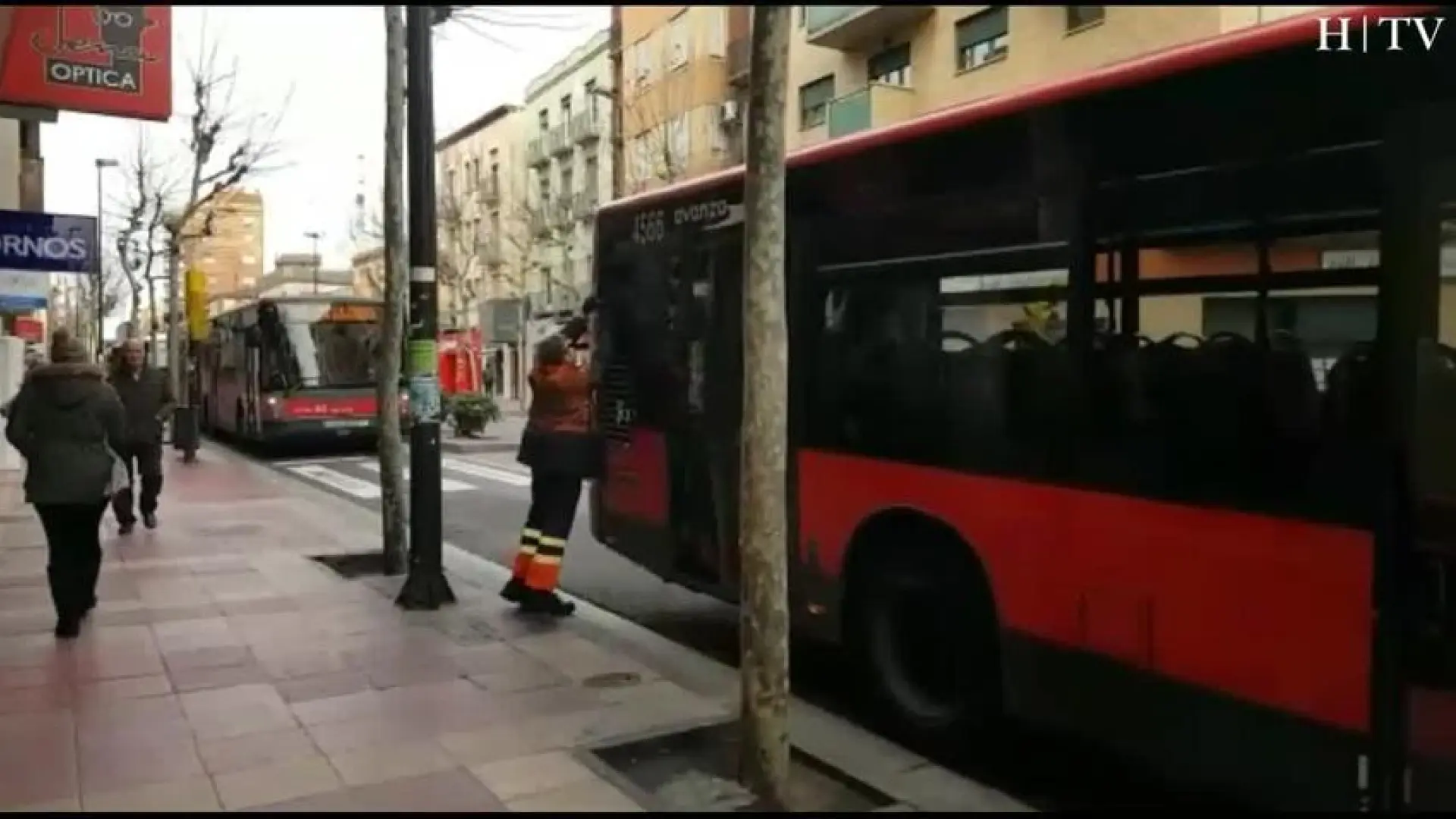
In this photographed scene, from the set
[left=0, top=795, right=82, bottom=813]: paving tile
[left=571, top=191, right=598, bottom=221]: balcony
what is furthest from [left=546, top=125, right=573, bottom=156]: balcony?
[left=0, top=795, right=82, bottom=813]: paving tile

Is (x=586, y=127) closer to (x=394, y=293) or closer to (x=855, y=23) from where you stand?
(x=855, y=23)

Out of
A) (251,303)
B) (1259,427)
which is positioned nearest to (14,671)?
(1259,427)

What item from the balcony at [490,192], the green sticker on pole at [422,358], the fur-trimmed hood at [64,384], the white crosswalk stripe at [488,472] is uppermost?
the balcony at [490,192]

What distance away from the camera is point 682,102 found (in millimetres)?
37000

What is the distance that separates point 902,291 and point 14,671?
4989mm

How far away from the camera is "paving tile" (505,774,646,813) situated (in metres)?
4.34

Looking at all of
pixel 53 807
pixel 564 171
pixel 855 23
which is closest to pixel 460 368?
pixel 564 171

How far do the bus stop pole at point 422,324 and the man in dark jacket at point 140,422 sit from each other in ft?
15.3

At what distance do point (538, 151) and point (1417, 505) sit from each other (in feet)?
187

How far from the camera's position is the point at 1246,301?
3986 millimetres

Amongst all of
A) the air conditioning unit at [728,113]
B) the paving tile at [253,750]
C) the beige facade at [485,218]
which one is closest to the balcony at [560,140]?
the beige facade at [485,218]

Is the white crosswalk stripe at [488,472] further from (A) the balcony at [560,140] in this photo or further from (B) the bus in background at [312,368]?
(A) the balcony at [560,140]

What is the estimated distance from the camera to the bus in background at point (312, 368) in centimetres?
2233

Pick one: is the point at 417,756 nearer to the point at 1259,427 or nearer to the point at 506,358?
the point at 1259,427
